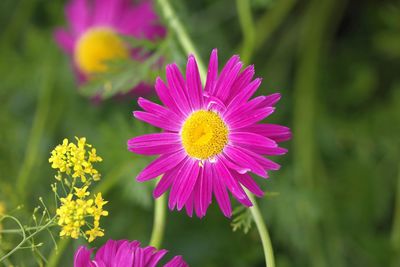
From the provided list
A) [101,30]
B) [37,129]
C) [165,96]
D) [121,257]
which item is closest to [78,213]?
[121,257]

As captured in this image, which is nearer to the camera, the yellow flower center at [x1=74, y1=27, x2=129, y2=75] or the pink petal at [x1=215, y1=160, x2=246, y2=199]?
the pink petal at [x1=215, y1=160, x2=246, y2=199]

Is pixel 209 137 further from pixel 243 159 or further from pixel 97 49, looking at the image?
pixel 97 49

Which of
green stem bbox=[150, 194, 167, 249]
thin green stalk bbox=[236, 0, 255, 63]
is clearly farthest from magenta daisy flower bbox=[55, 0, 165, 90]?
green stem bbox=[150, 194, 167, 249]

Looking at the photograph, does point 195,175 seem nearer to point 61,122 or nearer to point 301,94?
point 301,94

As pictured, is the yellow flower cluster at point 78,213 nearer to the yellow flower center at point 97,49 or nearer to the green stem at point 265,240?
the green stem at point 265,240

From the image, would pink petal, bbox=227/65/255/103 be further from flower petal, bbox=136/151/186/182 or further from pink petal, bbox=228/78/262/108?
flower petal, bbox=136/151/186/182

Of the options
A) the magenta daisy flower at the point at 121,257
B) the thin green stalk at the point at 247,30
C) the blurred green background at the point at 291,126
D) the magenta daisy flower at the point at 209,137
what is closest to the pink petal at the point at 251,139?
the magenta daisy flower at the point at 209,137
